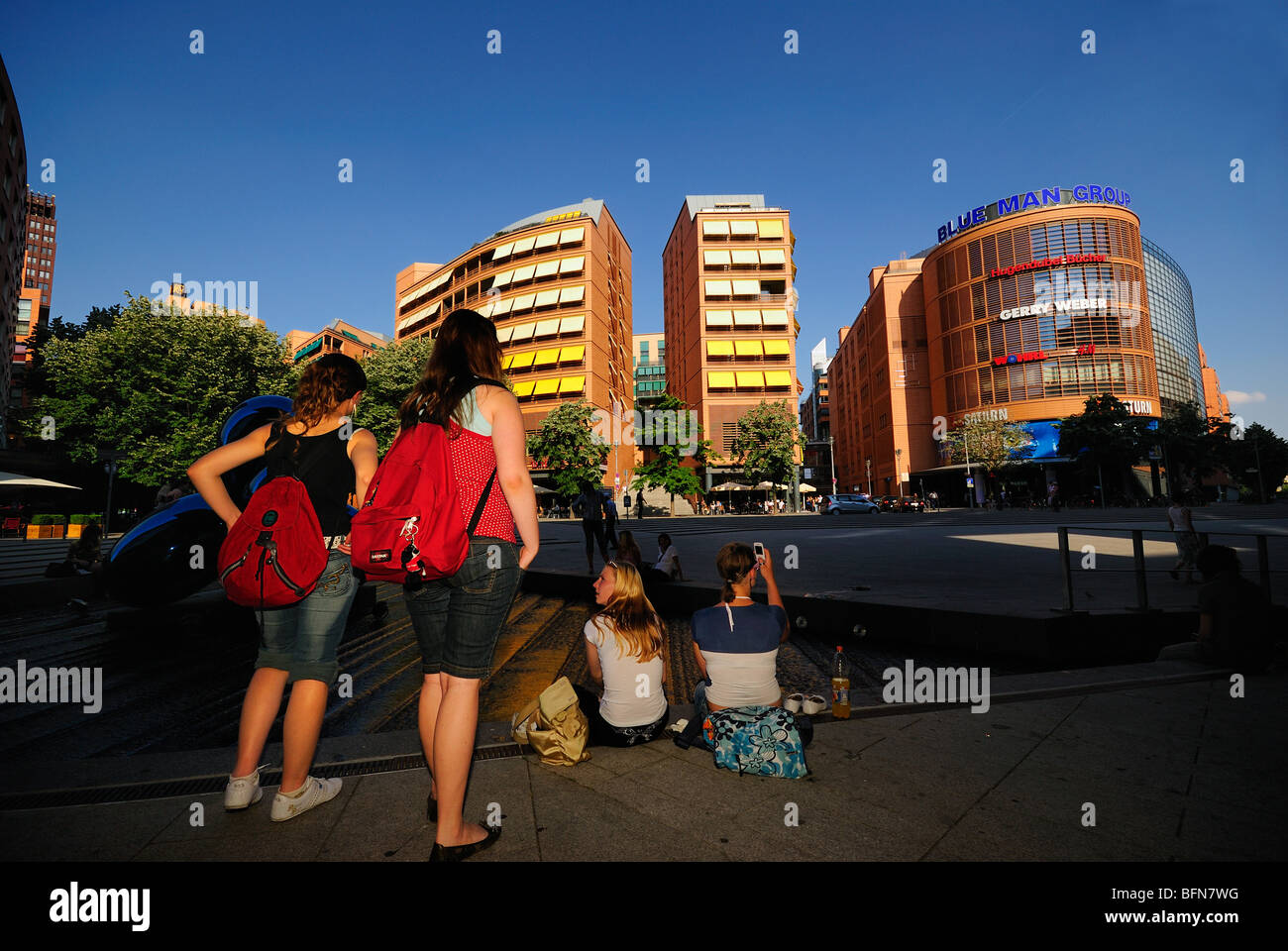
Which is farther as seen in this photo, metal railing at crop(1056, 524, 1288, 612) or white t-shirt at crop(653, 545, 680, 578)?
white t-shirt at crop(653, 545, 680, 578)

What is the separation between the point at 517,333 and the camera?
171ft

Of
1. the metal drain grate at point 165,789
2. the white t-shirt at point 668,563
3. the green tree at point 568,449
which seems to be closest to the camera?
the metal drain grate at point 165,789

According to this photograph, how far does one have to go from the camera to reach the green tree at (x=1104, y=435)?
42406 mm

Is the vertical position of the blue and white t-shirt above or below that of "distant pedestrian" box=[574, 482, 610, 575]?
below

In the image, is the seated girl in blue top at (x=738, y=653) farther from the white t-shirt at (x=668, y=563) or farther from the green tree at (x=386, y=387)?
the green tree at (x=386, y=387)

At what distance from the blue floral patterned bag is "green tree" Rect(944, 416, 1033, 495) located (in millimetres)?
52919

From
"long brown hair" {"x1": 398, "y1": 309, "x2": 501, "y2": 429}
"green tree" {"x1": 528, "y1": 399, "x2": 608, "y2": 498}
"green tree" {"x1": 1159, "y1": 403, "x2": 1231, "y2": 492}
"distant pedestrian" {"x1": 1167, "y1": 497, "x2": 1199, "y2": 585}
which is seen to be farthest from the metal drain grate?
"green tree" {"x1": 1159, "y1": 403, "x2": 1231, "y2": 492}

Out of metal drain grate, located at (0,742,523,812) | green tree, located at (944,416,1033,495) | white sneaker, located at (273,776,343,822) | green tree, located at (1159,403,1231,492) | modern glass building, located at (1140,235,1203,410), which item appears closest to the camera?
white sneaker, located at (273,776,343,822)

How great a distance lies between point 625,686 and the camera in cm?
325

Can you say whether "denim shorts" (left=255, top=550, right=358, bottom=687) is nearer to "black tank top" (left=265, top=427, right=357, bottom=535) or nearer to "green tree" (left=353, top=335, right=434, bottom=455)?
"black tank top" (left=265, top=427, right=357, bottom=535)

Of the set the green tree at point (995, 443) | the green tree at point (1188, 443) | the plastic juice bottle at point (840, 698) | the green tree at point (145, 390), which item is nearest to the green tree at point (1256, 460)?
the green tree at point (1188, 443)

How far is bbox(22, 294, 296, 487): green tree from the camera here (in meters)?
30.9

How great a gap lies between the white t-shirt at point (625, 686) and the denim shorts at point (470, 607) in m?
1.16
